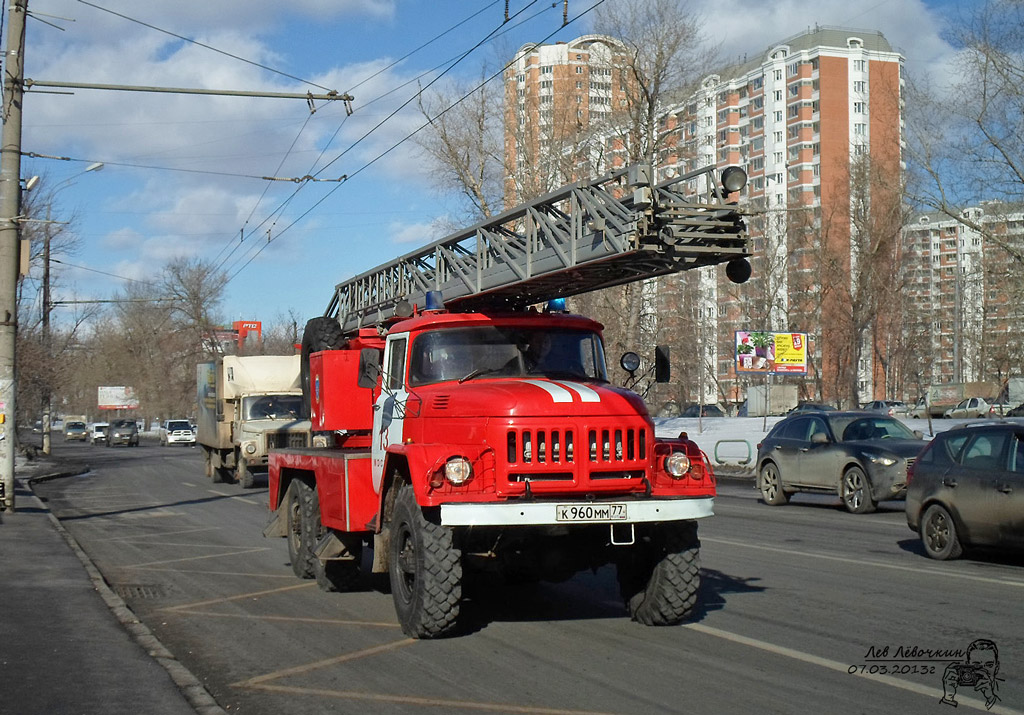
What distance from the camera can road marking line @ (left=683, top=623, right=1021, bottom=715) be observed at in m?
6.25

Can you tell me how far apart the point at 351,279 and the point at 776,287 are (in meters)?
50.6

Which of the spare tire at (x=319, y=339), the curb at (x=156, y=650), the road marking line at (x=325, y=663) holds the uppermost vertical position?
the spare tire at (x=319, y=339)

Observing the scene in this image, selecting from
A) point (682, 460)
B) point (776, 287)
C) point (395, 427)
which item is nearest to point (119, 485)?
point (395, 427)

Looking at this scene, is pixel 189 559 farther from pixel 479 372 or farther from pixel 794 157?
pixel 794 157

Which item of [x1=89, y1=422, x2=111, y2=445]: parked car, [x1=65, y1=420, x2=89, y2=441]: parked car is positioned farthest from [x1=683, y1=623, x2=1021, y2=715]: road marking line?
[x1=65, y1=420, x2=89, y2=441]: parked car

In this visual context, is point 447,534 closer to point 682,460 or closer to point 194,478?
point 682,460

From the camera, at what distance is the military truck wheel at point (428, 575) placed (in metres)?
7.73

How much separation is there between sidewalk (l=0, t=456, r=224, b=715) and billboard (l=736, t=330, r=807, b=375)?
50718 millimetres

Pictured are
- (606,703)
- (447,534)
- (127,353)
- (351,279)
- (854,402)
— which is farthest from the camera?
(127,353)

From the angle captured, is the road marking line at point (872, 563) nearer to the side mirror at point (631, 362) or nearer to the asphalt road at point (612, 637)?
the asphalt road at point (612, 637)

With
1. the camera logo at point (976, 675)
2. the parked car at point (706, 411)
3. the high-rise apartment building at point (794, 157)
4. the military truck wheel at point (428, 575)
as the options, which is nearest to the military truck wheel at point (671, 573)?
the military truck wheel at point (428, 575)

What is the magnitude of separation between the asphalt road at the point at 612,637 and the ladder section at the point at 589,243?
285 cm

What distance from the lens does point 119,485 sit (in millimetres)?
28812

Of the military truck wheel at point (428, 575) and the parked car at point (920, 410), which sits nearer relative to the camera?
the military truck wheel at point (428, 575)
